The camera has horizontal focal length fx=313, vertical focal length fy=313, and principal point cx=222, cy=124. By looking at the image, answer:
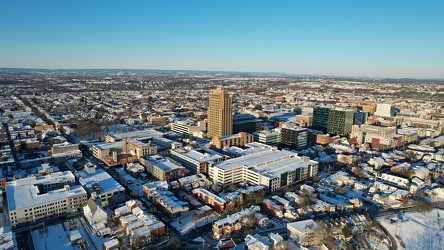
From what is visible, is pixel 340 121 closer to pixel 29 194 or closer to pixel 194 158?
pixel 194 158

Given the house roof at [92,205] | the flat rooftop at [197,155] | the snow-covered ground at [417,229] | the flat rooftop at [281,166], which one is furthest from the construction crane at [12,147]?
the snow-covered ground at [417,229]

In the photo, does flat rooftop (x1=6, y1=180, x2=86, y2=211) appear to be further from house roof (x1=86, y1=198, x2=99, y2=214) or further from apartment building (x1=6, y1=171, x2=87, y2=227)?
house roof (x1=86, y1=198, x2=99, y2=214)

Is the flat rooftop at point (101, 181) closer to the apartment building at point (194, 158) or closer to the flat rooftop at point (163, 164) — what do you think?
the flat rooftop at point (163, 164)

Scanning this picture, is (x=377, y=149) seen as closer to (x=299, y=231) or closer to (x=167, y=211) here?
(x=299, y=231)

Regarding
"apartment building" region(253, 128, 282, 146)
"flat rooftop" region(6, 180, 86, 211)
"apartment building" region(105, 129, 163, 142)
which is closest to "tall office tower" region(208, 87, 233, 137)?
"apartment building" region(253, 128, 282, 146)

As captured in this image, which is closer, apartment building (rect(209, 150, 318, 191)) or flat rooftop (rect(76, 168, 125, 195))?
flat rooftop (rect(76, 168, 125, 195))

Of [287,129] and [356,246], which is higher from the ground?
[287,129]

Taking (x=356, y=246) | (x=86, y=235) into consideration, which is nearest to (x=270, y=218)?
(x=356, y=246)
